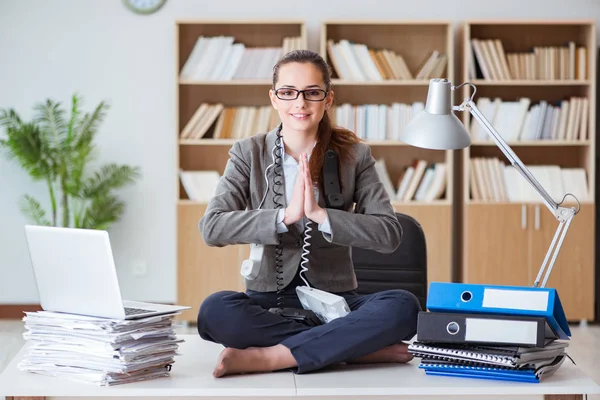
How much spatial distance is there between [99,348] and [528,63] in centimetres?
406

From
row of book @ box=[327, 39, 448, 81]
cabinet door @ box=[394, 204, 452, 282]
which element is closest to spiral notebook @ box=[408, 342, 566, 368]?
cabinet door @ box=[394, 204, 452, 282]

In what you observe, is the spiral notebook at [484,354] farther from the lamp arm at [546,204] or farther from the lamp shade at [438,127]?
the lamp shade at [438,127]

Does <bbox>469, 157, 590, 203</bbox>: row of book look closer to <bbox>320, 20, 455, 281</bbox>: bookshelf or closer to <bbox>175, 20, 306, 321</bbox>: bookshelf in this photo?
<bbox>320, 20, 455, 281</bbox>: bookshelf

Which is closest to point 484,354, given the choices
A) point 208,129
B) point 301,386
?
point 301,386

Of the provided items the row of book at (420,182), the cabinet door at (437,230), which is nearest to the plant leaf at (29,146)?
the row of book at (420,182)

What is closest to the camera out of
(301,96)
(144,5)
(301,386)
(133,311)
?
(301,386)

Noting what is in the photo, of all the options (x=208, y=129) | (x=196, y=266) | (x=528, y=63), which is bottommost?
(x=196, y=266)

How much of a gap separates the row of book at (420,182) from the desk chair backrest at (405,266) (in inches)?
90.0

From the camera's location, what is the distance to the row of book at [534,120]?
534cm

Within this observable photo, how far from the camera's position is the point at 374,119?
534cm

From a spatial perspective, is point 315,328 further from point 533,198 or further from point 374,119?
point 533,198

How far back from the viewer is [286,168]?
2.65 m

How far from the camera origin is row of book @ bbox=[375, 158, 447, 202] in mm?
5344

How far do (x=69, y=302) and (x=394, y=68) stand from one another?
367 cm
